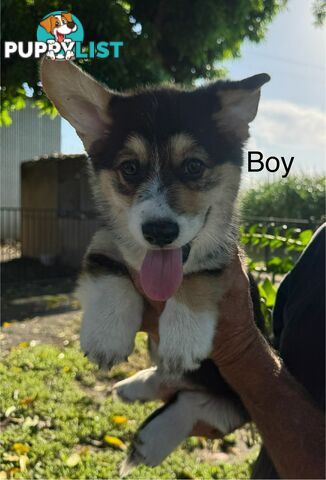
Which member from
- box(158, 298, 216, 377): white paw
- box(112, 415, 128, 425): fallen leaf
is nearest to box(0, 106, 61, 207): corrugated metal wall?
box(112, 415, 128, 425): fallen leaf

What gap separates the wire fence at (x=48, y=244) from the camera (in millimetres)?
9648

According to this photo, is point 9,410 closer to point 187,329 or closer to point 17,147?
point 187,329

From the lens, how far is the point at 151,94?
2234mm

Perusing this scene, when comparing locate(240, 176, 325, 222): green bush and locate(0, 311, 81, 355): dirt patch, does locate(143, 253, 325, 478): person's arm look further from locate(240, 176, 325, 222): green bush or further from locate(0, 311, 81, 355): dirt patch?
locate(240, 176, 325, 222): green bush

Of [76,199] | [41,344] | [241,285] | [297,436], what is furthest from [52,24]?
[76,199]

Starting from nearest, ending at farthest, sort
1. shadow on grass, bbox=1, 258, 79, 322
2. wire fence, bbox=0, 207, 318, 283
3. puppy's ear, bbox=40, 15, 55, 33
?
puppy's ear, bbox=40, 15, 55, 33, shadow on grass, bbox=1, 258, 79, 322, wire fence, bbox=0, 207, 318, 283

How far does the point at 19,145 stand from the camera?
1364cm

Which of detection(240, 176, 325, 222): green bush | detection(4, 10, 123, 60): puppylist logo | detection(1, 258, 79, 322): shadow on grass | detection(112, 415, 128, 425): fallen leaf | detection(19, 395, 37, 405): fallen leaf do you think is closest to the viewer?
detection(4, 10, 123, 60): puppylist logo

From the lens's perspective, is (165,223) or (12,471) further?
(12,471)

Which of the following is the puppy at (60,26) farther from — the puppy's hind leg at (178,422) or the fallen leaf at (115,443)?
the fallen leaf at (115,443)

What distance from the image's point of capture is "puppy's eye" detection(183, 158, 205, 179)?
6.73 feet

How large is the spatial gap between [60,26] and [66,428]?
115 inches

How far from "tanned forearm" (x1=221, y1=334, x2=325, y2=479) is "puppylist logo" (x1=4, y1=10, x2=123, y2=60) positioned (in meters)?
1.57

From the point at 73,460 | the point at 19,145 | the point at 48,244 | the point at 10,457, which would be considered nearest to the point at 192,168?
the point at 73,460
